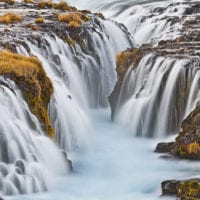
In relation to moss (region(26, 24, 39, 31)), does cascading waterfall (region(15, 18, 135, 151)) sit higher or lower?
lower

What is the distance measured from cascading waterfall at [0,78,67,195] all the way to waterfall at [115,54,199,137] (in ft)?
16.6

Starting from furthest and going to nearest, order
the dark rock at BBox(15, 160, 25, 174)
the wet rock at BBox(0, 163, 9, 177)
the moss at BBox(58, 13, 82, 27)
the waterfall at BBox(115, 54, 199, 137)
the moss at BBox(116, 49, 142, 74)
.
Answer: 1. the moss at BBox(58, 13, 82, 27)
2. the moss at BBox(116, 49, 142, 74)
3. the waterfall at BBox(115, 54, 199, 137)
4. the dark rock at BBox(15, 160, 25, 174)
5. the wet rock at BBox(0, 163, 9, 177)

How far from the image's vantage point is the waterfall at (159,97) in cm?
2089

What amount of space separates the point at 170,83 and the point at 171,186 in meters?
7.54

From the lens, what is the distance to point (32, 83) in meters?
18.5

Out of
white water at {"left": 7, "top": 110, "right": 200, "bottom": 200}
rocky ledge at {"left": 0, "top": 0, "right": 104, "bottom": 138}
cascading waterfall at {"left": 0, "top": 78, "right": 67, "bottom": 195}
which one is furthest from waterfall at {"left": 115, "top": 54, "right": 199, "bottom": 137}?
cascading waterfall at {"left": 0, "top": 78, "right": 67, "bottom": 195}

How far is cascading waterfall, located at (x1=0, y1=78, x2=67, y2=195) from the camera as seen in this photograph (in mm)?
15148

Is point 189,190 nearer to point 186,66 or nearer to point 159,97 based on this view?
point 159,97

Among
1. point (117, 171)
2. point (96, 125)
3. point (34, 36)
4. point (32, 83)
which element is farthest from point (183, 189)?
point (34, 36)

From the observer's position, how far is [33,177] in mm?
15453

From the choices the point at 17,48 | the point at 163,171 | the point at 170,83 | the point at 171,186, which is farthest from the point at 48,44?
the point at 171,186

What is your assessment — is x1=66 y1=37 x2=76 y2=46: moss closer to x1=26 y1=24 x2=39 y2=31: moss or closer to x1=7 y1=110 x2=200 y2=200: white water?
x1=26 y1=24 x2=39 y2=31: moss

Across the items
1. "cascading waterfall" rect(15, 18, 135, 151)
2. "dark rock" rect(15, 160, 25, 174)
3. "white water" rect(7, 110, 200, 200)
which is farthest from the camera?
"cascading waterfall" rect(15, 18, 135, 151)

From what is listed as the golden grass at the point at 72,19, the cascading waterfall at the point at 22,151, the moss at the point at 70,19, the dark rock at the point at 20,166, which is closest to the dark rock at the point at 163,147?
the cascading waterfall at the point at 22,151
